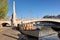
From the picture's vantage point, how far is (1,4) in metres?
25.6

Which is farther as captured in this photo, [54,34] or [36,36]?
[54,34]

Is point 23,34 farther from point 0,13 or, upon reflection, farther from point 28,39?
point 0,13

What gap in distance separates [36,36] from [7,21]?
53.9m

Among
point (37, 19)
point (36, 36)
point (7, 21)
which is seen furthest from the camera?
point (37, 19)

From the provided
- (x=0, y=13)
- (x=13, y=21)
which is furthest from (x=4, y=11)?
(x=13, y=21)

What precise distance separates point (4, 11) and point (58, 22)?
4040 cm

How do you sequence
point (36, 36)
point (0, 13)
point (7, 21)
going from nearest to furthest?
1. point (36, 36)
2. point (0, 13)
3. point (7, 21)

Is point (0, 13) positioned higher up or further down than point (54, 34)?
higher up

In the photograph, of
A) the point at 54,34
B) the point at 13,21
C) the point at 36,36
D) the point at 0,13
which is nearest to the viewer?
the point at 36,36

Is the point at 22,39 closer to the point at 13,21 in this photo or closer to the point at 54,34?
the point at 54,34

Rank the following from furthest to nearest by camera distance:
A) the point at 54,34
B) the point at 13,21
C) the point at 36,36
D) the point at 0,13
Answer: the point at 13,21
the point at 0,13
the point at 54,34
the point at 36,36

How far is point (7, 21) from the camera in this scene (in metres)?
62.6

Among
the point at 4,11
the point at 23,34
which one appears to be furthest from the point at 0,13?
the point at 23,34

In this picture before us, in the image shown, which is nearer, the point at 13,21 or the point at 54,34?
the point at 54,34
